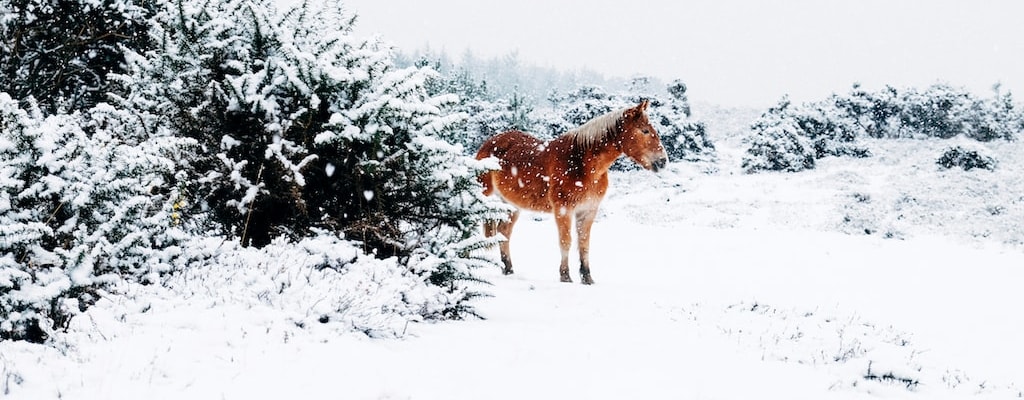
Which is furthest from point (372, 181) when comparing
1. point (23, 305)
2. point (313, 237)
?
point (23, 305)

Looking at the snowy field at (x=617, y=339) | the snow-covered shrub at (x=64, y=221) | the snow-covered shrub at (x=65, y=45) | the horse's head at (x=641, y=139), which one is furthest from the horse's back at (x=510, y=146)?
the snow-covered shrub at (x=64, y=221)

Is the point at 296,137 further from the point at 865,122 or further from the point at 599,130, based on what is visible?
the point at 865,122

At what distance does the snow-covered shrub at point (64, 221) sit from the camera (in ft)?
10.0

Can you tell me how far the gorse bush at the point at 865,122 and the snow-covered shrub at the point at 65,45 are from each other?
28.0 meters

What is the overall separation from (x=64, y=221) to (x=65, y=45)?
10.8 feet

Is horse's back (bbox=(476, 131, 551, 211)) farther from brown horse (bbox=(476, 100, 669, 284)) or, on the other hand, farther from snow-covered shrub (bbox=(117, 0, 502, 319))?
snow-covered shrub (bbox=(117, 0, 502, 319))

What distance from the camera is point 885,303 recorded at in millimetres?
8742

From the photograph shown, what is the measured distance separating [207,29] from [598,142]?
442cm

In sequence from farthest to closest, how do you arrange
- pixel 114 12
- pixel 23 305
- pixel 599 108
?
pixel 599 108 < pixel 114 12 < pixel 23 305

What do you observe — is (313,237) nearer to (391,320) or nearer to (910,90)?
(391,320)

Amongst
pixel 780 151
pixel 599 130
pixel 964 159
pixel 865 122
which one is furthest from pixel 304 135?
pixel 865 122

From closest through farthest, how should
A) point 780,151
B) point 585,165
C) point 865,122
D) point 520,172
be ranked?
point 585,165, point 520,172, point 780,151, point 865,122

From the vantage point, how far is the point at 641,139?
754cm

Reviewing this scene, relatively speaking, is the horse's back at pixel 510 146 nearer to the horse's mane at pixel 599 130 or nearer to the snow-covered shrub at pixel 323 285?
the horse's mane at pixel 599 130
